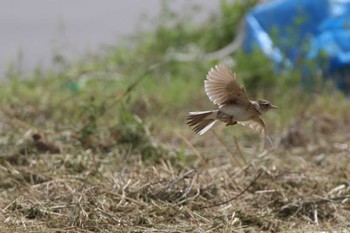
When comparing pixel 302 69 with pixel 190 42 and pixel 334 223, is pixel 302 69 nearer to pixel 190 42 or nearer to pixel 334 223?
pixel 190 42

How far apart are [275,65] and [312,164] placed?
2.67 m

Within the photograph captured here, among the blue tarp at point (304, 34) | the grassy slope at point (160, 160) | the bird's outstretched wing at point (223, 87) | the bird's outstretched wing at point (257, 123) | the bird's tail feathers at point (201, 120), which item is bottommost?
the blue tarp at point (304, 34)

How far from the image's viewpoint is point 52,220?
4445mm

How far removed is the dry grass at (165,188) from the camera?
449cm

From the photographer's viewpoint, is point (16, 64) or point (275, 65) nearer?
point (275, 65)

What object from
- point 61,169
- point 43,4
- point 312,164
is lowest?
point 43,4

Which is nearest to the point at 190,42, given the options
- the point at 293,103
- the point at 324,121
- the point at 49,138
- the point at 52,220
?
the point at 293,103

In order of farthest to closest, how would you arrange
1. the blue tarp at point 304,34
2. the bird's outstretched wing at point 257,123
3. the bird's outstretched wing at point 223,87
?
the blue tarp at point 304,34 < the bird's outstretched wing at point 257,123 < the bird's outstretched wing at point 223,87

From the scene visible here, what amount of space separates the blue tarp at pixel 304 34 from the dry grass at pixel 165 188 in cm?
202

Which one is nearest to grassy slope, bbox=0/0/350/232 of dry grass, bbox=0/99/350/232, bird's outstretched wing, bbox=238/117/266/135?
dry grass, bbox=0/99/350/232

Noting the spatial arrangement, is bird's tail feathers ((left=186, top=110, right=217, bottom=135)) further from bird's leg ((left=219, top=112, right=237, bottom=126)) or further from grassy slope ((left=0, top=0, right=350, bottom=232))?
grassy slope ((left=0, top=0, right=350, bottom=232))

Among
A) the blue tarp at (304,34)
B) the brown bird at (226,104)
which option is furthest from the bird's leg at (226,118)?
the blue tarp at (304,34)

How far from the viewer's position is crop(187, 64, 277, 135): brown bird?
418 centimetres

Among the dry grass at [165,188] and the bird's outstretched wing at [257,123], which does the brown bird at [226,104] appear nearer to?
the bird's outstretched wing at [257,123]
